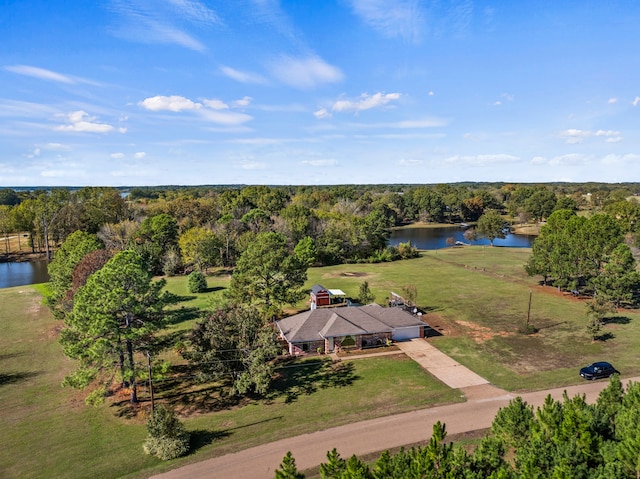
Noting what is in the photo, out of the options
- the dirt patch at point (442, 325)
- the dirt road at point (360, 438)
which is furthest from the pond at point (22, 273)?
the dirt patch at point (442, 325)

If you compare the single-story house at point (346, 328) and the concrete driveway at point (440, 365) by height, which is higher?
the single-story house at point (346, 328)

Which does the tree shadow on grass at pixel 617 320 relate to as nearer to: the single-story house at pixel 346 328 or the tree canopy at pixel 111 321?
the single-story house at pixel 346 328

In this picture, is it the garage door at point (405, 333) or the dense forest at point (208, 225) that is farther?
the dense forest at point (208, 225)

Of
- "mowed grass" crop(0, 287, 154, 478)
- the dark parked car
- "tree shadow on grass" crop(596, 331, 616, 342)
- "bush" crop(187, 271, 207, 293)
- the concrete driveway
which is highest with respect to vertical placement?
"bush" crop(187, 271, 207, 293)

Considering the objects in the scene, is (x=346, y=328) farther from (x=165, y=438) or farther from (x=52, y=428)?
(x=52, y=428)

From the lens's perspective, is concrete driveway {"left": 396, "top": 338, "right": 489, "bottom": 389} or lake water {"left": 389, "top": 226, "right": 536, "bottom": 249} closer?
concrete driveway {"left": 396, "top": 338, "right": 489, "bottom": 389}

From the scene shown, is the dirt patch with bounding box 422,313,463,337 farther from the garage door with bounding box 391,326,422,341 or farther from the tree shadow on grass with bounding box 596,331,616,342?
Answer: the tree shadow on grass with bounding box 596,331,616,342

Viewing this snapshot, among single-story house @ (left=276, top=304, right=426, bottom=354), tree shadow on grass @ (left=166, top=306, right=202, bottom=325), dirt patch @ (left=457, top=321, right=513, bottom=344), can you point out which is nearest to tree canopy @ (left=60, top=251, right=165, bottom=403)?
single-story house @ (left=276, top=304, right=426, bottom=354)
